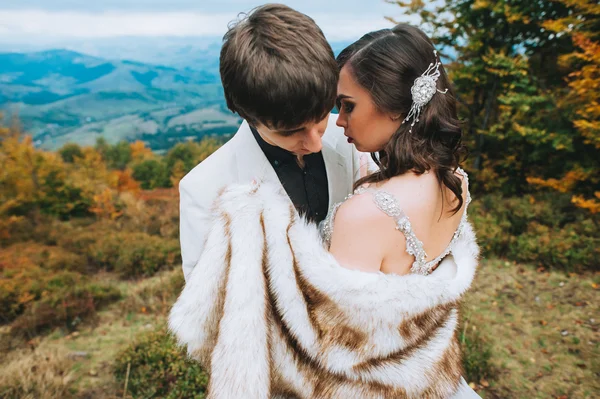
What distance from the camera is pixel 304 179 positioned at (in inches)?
93.7

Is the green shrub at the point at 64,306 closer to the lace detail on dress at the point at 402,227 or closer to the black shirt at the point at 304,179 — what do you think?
the black shirt at the point at 304,179

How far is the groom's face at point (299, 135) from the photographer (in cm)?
172

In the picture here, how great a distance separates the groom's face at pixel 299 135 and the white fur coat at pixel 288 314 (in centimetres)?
27

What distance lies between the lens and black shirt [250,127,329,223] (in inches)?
88.6

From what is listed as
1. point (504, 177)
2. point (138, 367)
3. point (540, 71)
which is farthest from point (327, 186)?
point (540, 71)

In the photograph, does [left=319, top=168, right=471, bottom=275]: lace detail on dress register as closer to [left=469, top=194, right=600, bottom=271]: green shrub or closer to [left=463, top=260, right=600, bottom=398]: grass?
[left=463, top=260, right=600, bottom=398]: grass

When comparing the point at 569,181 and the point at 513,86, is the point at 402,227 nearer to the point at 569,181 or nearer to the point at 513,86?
the point at 569,181

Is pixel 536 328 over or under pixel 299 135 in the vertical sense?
under

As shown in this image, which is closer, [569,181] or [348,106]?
[348,106]

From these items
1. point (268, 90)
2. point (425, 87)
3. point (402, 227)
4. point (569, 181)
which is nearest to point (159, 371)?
point (402, 227)

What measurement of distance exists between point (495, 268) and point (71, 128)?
228m

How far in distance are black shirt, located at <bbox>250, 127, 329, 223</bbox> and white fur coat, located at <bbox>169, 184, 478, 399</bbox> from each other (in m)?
0.60

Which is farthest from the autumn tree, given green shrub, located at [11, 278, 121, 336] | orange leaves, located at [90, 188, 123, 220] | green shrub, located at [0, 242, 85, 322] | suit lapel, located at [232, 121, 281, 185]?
orange leaves, located at [90, 188, 123, 220]

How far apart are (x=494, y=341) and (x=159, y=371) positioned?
4.32 meters
